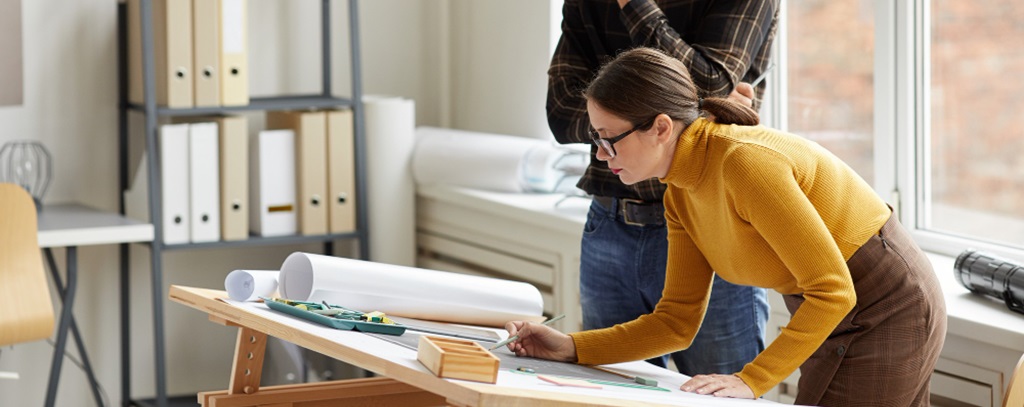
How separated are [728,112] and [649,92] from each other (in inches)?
4.9

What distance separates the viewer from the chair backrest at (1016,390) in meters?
1.50

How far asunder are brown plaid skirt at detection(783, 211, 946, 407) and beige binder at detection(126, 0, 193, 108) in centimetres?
215

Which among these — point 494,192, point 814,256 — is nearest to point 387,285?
point 814,256

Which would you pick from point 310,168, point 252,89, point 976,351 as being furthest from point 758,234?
point 252,89

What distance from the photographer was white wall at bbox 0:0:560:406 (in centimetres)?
349

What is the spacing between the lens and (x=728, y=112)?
161cm

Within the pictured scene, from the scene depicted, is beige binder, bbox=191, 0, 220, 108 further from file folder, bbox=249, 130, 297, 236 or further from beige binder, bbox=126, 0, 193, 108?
file folder, bbox=249, 130, 297, 236

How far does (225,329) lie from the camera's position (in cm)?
385

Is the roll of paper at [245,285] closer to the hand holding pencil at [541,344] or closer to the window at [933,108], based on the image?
the hand holding pencil at [541,344]

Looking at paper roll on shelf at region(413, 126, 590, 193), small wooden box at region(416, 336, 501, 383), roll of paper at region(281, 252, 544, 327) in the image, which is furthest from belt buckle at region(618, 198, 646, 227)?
paper roll on shelf at region(413, 126, 590, 193)

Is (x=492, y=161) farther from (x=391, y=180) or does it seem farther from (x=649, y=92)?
(x=649, y=92)

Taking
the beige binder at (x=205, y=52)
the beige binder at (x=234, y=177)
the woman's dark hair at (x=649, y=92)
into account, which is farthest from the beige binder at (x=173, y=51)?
the woman's dark hair at (x=649, y=92)

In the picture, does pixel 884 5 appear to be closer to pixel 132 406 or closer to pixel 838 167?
pixel 838 167

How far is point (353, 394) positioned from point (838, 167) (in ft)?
2.75
